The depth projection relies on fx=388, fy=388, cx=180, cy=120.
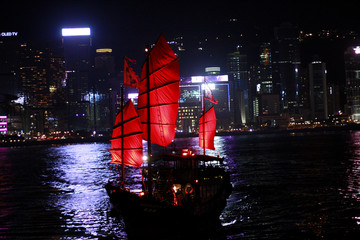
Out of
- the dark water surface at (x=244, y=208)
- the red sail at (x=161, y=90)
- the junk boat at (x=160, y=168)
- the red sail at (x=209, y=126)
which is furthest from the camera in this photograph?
the red sail at (x=209, y=126)

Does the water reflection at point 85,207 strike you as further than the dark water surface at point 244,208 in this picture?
Yes

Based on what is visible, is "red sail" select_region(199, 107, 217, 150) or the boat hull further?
"red sail" select_region(199, 107, 217, 150)

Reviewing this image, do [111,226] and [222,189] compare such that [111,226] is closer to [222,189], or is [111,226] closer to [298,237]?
[222,189]

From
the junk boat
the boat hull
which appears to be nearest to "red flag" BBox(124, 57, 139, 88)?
the junk boat

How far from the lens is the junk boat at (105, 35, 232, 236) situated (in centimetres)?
2270

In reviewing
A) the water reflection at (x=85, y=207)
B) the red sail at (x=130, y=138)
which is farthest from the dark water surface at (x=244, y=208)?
the red sail at (x=130, y=138)

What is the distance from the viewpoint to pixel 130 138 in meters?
25.3

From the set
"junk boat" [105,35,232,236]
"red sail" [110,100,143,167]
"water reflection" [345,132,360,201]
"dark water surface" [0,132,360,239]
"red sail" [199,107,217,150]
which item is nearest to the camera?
"junk boat" [105,35,232,236]

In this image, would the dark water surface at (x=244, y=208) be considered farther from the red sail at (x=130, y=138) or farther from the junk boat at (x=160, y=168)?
the red sail at (x=130, y=138)

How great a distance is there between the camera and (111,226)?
88.0ft

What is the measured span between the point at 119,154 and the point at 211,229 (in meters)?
7.78

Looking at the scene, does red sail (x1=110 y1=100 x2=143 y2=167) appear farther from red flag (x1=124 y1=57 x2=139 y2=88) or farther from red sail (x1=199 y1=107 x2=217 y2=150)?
red sail (x1=199 y1=107 x2=217 y2=150)

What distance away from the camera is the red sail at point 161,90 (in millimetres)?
25781

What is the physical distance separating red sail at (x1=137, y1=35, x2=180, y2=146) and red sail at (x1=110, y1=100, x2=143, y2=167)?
185 cm
